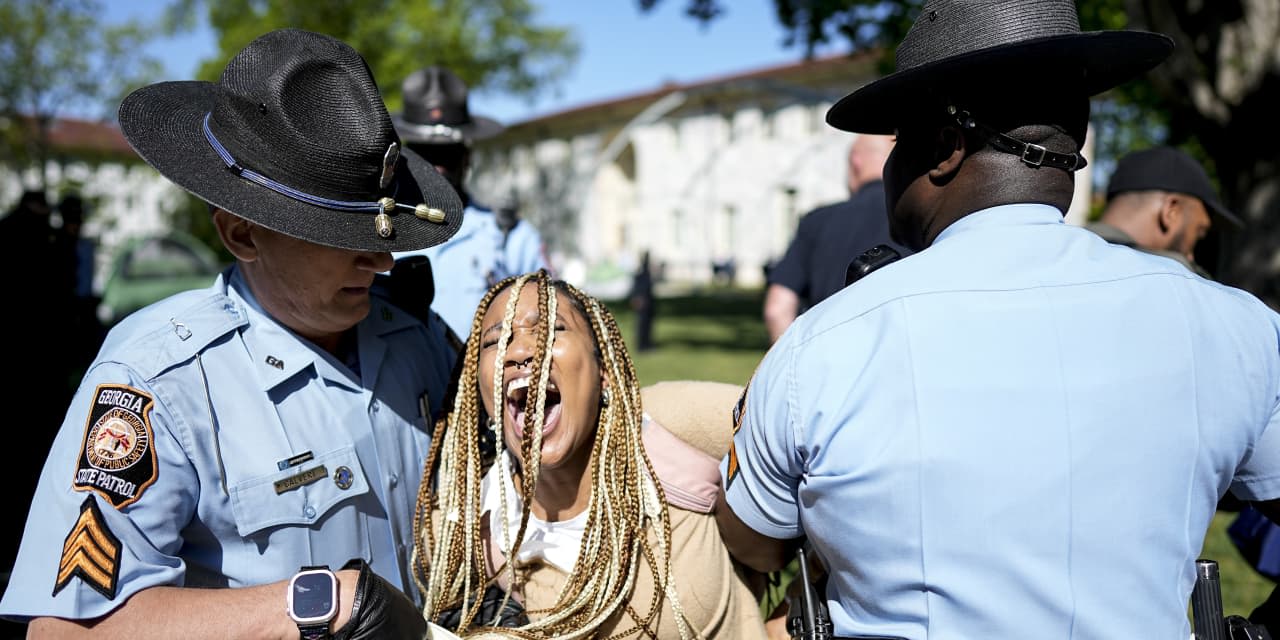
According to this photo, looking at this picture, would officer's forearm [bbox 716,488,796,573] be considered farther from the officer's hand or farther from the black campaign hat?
the black campaign hat

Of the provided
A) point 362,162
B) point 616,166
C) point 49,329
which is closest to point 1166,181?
point 362,162

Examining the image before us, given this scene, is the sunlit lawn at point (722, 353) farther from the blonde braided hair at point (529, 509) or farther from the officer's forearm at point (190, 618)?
the officer's forearm at point (190, 618)

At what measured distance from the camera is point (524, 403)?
2.24 m

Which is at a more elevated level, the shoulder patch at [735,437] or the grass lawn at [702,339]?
the shoulder patch at [735,437]

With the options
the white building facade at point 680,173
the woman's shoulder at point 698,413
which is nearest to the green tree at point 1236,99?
the woman's shoulder at point 698,413

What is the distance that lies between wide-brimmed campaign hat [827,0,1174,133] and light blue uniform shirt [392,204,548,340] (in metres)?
2.61

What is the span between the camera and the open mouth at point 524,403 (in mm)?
A: 2188

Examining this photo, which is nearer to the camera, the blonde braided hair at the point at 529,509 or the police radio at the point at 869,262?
the police radio at the point at 869,262

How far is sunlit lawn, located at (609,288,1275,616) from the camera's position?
15.7 feet

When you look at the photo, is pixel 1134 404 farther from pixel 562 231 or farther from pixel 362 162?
pixel 562 231

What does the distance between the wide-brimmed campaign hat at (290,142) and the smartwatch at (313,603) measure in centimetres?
65

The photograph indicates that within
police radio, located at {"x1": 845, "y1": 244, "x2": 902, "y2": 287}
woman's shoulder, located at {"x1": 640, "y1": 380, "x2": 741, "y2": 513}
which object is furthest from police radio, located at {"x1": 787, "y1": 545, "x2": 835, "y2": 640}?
police radio, located at {"x1": 845, "y1": 244, "x2": 902, "y2": 287}

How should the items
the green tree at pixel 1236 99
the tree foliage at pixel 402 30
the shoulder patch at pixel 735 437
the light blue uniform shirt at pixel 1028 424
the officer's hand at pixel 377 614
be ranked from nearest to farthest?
1. the light blue uniform shirt at pixel 1028 424
2. the officer's hand at pixel 377 614
3. the shoulder patch at pixel 735 437
4. the green tree at pixel 1236 99
5. the tree foliage at pixel 402 30

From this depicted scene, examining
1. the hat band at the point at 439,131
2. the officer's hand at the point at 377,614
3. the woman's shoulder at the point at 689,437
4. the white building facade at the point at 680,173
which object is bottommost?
the officer's hand at the point at 377,614
